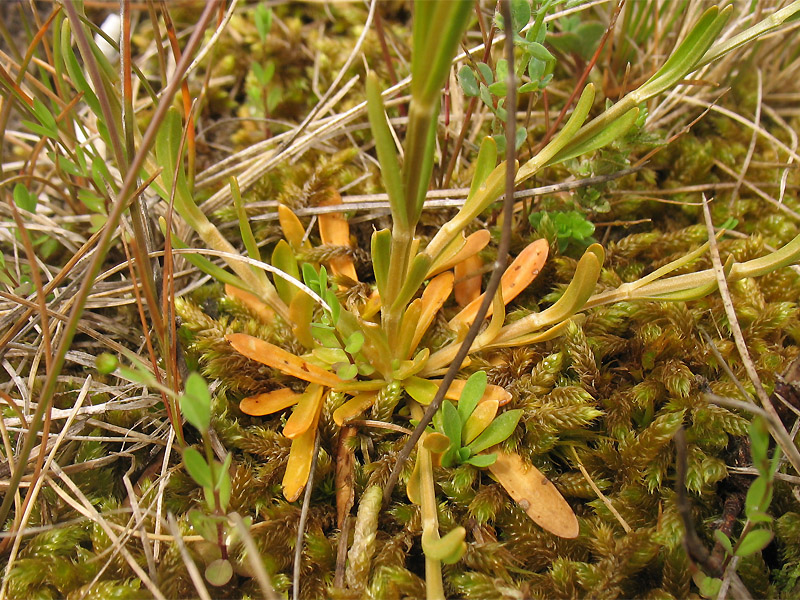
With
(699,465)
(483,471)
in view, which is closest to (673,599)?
(699,465)

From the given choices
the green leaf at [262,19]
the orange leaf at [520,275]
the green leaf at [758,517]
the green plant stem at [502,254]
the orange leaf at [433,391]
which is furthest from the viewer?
the green leaf at [262,19]

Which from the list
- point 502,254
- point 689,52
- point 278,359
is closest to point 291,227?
point 278,359

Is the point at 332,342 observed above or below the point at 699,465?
above

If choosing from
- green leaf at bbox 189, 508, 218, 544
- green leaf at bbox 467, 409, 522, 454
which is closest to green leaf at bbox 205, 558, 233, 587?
green leaf at bbox 189, 508, 218, 544

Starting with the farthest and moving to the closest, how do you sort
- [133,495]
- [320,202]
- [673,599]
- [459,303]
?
[320,202]
[459,303]
[133,495]
[673,599]

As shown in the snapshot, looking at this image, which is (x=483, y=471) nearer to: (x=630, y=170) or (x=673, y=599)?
(x=673, y=599)

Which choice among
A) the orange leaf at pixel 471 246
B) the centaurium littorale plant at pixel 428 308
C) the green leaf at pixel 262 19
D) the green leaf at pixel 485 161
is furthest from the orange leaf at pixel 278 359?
the green leaf at pixel 262 19

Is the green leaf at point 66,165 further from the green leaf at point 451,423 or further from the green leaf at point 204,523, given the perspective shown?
the green leaf at point 451,423
